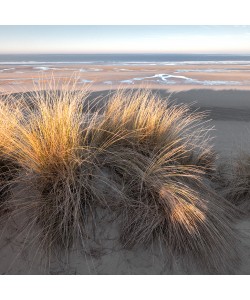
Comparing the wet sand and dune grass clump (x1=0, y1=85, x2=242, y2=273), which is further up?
dune grass clump (x1=0, y1=85, x2=242, y2=273)

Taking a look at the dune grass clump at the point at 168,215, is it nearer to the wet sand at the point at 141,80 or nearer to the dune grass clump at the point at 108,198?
the dune grass clump at the point at 108,198

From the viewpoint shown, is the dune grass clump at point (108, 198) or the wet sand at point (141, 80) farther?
the wet sand at point (141, 80)

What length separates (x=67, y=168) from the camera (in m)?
2.73

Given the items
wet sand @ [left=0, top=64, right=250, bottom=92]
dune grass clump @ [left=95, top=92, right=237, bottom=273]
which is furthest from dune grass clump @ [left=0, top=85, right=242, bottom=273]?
wet sand @ [left=0, top=64, right=250, bottom=92]

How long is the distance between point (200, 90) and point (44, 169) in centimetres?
1339

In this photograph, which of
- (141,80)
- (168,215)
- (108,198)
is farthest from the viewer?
(141,80)

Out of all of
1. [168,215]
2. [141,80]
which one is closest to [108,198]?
[168,215]

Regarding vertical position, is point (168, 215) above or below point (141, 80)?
above

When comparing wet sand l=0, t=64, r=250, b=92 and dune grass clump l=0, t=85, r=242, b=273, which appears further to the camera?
wet sand l=0, t=64, r=250, b=92

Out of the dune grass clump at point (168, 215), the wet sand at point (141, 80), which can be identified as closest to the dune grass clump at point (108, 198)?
the dune grass clump at point (168, 215)

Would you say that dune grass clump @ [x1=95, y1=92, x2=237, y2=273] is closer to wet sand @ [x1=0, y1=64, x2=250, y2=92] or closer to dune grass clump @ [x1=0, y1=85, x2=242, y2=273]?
dune grass clump @ [x1=0, y1=85, x2=242, y2=273]

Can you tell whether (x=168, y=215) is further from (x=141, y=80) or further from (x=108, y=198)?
(x=141, y=80)

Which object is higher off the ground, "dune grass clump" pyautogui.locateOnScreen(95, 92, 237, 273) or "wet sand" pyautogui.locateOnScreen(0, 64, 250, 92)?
"dune grass clump" pyautogui.locateOnScreen(95, 92, 237, 273)

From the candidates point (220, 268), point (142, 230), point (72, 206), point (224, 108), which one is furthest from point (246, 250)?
point (224, 108)
